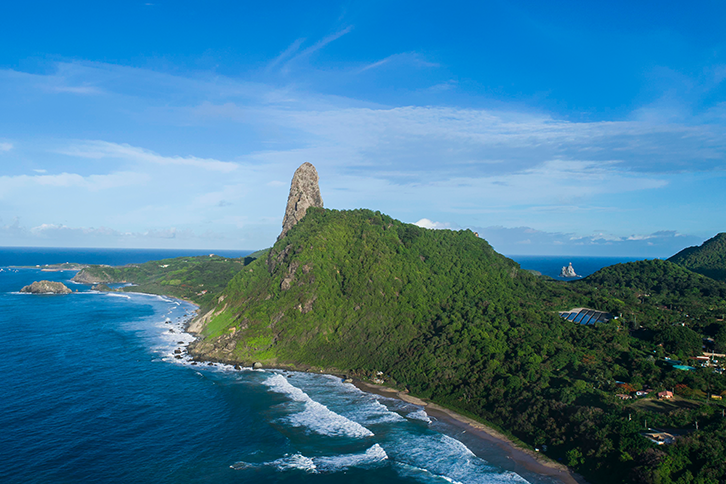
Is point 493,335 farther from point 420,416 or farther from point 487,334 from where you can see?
point 420,416

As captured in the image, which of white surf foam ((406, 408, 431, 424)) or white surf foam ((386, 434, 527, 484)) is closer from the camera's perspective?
white surf foam ((386, 434, 527, 484))

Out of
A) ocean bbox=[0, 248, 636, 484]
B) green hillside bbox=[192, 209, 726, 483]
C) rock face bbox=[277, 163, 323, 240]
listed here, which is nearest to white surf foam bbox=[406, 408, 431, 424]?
ocean bbox=[0, 248, 636, 484]

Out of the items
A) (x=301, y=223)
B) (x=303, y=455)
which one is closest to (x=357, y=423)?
(x=303, y=455)

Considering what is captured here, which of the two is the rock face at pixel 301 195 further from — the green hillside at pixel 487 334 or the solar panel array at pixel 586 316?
the solar panel array at pixel 586 316

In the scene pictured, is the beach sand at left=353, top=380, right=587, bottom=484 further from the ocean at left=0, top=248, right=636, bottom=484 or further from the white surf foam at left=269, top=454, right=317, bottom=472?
the white surf foam at left=269, top=454, right=317, bottom=472

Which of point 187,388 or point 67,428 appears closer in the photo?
point 67,428

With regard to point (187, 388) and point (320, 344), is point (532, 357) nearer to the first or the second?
point (320, 344)
